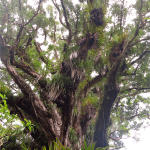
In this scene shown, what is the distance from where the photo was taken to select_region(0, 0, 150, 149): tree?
2.79m

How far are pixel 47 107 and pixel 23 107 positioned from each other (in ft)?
1.86

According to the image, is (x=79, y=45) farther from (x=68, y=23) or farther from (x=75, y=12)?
(x=75, y=12)

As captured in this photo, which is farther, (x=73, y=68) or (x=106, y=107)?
(x=106, y=107)

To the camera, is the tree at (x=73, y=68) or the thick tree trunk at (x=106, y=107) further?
the thick tree trunk at (x=106, y=107)

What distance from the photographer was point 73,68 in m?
3.31

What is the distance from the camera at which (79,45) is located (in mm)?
3967

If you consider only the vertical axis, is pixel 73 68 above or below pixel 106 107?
above

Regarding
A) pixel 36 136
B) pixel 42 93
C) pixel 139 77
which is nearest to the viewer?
pixel 36 136

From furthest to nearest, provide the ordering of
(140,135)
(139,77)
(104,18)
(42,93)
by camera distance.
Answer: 1. (140,135)
2. (139,77)
3. (104,18)
4. (42,93)

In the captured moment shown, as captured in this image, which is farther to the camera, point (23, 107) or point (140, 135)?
point (140, 135)

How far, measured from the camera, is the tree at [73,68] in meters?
2.79

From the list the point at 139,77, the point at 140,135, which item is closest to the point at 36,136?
the point at 139,77

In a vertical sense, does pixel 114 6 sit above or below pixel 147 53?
above

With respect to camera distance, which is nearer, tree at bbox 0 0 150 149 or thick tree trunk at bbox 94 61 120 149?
tree at bbox 0 0 150 149
